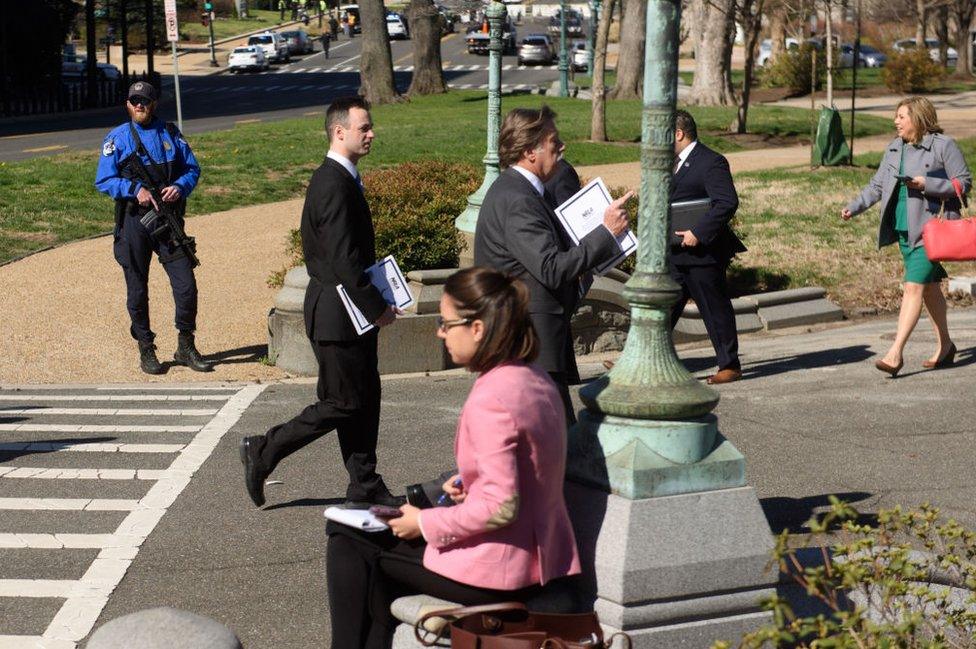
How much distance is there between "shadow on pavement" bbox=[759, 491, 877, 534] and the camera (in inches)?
265

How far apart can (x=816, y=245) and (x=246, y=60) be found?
215ft

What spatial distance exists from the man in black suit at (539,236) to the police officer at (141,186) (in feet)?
16.2

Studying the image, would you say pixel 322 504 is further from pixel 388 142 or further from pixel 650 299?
pixel 388 142

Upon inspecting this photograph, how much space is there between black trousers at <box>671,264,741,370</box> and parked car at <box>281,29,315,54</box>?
7870 cm

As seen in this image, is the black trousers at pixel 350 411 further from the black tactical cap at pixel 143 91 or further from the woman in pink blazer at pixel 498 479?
the black tactical cap at pixel 143 91

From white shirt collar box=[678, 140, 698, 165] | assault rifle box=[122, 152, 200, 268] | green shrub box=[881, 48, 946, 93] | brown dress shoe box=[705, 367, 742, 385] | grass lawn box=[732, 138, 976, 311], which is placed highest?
green shrub box=[881, 48, 946, 93]

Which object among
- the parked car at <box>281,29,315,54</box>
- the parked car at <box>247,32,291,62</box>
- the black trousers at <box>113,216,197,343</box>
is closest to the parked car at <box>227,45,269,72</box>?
the parked car at <box>247,32,291,62</box>

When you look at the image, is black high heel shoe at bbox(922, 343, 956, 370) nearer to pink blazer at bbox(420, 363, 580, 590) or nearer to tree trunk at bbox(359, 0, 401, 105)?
pink blazer at bbox(420, 363, 580, 590)

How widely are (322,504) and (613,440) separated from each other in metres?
2.95

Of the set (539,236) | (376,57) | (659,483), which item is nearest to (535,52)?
(376,57)

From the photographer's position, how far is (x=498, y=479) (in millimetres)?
4141

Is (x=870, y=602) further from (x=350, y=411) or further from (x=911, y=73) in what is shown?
(x=911, y=73)

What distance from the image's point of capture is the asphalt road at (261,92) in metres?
35.2

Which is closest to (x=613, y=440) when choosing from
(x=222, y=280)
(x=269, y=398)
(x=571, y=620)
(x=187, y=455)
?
(x=571, y=620)
